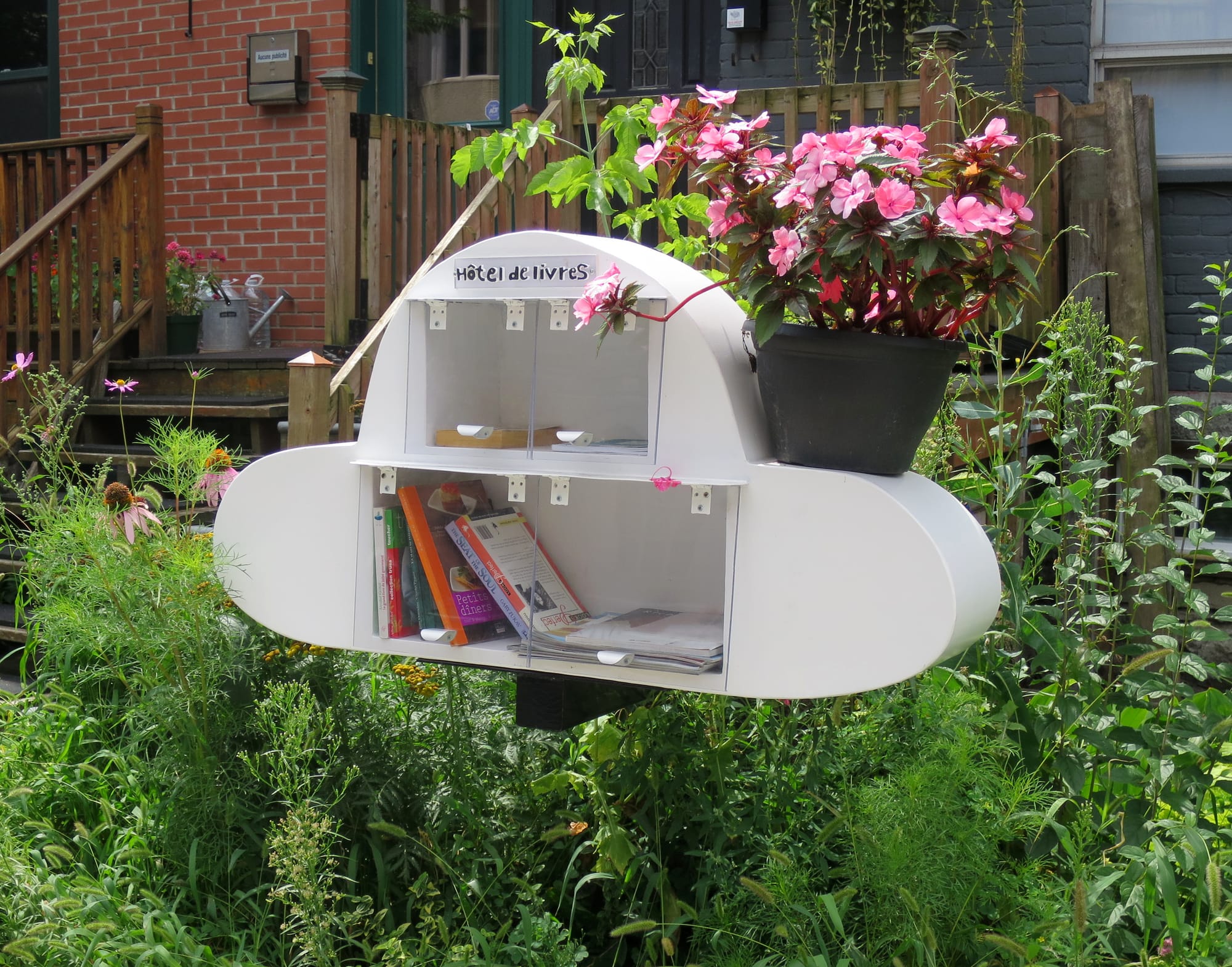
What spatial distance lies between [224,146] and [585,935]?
5590 mm

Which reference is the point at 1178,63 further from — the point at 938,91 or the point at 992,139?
the point at 992,139

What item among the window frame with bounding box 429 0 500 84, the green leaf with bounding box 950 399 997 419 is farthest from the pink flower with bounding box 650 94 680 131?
the window frame with bounding box 429 0 500 84

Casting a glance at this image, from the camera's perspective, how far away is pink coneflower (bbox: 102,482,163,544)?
3.10m

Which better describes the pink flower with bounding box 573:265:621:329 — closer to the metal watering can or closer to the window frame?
the metal watering can

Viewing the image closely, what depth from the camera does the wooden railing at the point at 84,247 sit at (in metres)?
5.58

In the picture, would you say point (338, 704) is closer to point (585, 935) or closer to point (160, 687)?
point (160, 687)

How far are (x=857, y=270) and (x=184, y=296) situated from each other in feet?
17.0

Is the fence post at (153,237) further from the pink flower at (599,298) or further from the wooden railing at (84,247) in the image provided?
the pink flower at (599,298)

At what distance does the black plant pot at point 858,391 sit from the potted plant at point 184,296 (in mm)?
4813

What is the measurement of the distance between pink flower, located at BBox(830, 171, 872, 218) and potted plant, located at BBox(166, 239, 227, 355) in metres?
4.95

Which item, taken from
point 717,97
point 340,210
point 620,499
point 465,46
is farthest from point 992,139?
point 465,46

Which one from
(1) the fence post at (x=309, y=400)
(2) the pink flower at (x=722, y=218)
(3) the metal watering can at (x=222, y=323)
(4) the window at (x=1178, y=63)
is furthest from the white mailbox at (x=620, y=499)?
(4) the window at (x=1178, y=63)

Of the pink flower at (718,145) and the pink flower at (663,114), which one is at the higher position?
the pink flower at (663,114)

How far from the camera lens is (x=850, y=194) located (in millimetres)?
2088
